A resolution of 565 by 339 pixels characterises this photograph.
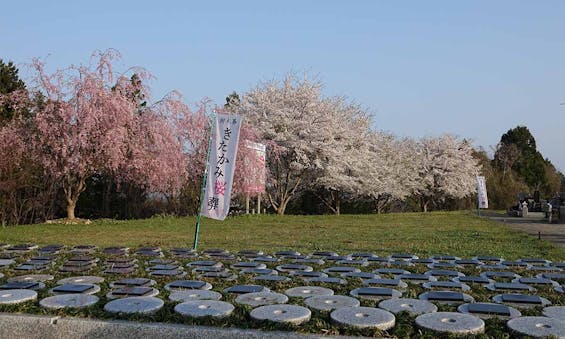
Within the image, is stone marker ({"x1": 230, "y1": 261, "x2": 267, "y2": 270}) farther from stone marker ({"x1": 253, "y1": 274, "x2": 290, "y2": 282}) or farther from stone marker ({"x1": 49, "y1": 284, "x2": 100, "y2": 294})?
stone marker ({"x1": 49, "y1": 284, "x2": 100, "y2": 294})

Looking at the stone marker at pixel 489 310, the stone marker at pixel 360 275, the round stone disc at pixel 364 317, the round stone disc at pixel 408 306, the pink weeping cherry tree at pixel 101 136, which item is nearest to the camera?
the round stone disc at pixel 364 317

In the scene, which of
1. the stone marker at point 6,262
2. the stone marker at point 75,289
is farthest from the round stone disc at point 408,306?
the stone marker at point 6,262

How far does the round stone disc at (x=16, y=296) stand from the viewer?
3.68 meters

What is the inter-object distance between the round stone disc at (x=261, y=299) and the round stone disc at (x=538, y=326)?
160cm

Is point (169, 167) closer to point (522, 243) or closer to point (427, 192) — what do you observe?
point (522, 243)

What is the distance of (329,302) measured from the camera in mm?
3820

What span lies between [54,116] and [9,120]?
6.22ft

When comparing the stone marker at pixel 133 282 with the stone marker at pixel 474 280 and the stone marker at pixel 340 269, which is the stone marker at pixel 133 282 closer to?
the stone marker at pixel 340 269

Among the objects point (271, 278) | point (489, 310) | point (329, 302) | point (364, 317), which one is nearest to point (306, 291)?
point (329, 302)

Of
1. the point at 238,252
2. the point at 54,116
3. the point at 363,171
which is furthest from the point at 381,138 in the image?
the point at 238,252

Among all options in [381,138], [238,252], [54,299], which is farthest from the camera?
[381,138]

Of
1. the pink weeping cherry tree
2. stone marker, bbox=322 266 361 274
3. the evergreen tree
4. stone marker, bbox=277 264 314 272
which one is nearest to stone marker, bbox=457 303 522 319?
stone marker, bbox=322 266 361 274

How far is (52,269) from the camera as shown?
17.5 ft

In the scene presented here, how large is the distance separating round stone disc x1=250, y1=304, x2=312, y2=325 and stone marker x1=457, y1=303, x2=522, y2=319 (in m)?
1.16
